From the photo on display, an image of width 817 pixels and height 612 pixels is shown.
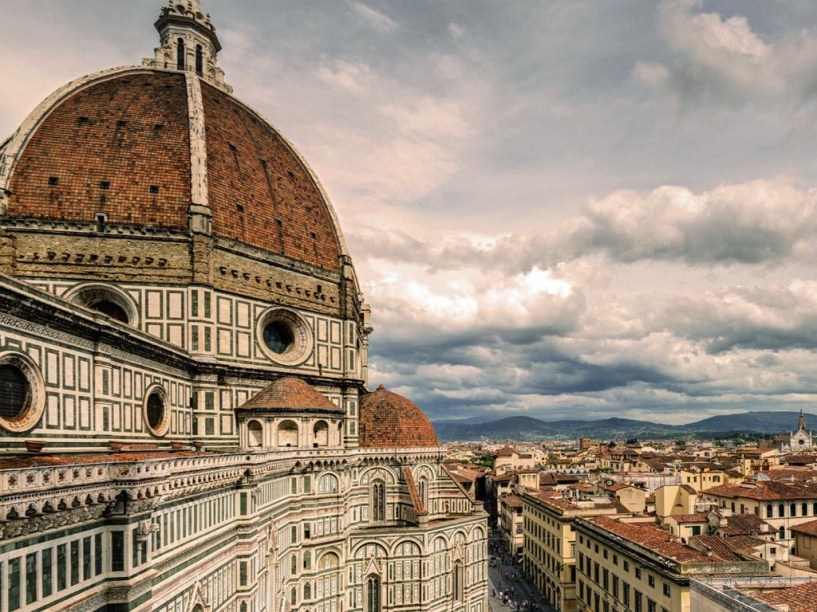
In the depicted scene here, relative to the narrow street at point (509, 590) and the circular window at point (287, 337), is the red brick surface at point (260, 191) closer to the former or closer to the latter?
the circular window at point (287, 337)

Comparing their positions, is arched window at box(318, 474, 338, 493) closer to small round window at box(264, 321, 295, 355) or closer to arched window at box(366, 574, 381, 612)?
arched window at box(366, 574, 381, 612)

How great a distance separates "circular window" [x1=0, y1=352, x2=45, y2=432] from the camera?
1894 cm

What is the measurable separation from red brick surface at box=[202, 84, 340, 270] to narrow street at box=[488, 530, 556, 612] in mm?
33129

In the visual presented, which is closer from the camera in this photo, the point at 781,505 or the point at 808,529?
the point at 808,529

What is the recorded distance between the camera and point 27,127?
35844 mm

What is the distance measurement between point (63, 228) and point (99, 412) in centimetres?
1434

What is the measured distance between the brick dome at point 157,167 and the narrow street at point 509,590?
1307 inches

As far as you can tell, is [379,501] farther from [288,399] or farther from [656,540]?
[656,540]

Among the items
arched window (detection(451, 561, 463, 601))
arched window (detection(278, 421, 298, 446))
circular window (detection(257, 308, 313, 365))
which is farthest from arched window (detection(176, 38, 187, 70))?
arched window (detection(451, 561, 463, 601))

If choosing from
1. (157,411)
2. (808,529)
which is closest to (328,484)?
(157,411)

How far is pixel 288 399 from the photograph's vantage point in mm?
36719

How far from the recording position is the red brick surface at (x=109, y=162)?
34.4 m

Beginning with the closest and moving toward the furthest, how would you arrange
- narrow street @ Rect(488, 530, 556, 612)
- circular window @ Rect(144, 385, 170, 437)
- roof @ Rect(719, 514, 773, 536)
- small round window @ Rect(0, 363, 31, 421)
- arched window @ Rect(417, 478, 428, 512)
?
small round window @ Rect(0, 363, 31, 421) < circular window @ Rect(144, 385, 170, 437) < roof @ Rect(719, 514, 773, 536) < arched window @ Rect(417, 478, 428, 512) < narrow street @ Rect(488, 530, 556, 612)

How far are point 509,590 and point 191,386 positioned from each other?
39.9 m
